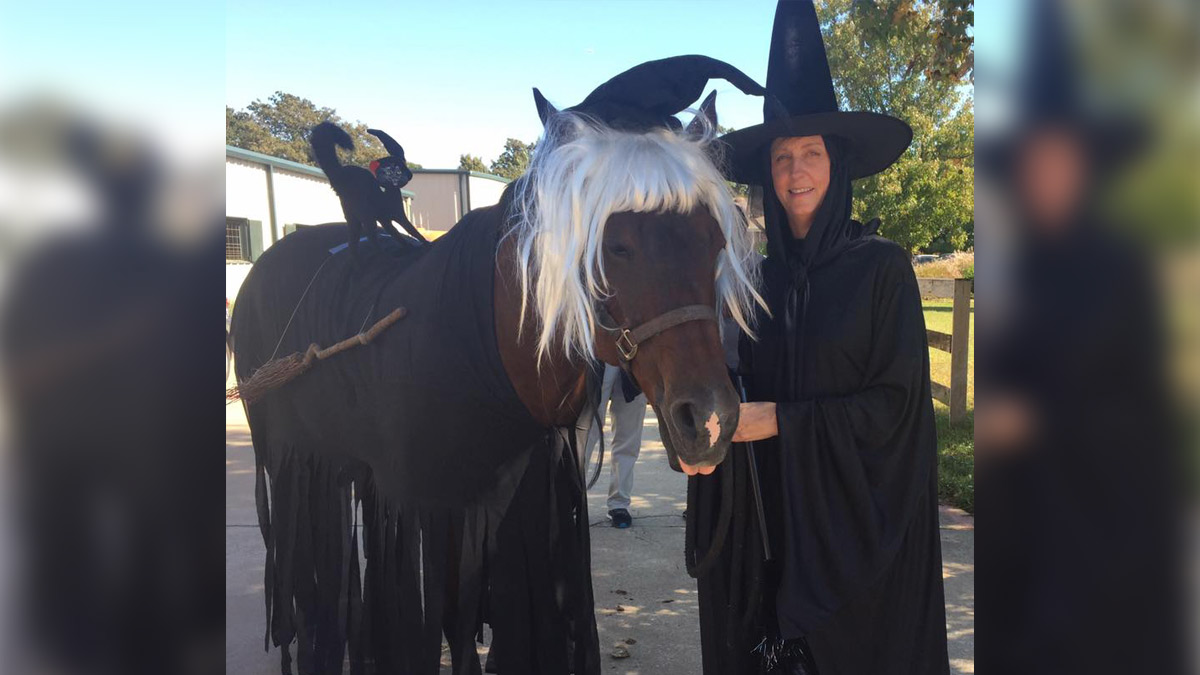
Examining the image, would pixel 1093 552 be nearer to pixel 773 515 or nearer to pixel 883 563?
pixel 883 563

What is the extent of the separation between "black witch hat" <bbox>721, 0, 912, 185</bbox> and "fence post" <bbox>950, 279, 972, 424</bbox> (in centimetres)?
488

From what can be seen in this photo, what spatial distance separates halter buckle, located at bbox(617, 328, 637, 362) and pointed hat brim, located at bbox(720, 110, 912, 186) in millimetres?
653

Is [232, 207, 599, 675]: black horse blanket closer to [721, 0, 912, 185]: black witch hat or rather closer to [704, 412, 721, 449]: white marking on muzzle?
[704, 412, 721, 449]: white marking on muzzle

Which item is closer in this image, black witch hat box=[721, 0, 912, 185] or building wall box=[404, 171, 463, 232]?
black witch hat box=[721, 0, 912, 185]

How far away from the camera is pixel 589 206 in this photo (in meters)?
1.52

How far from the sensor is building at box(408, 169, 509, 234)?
532 inches

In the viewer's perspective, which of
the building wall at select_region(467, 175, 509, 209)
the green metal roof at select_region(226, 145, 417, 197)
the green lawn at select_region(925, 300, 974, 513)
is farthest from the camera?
the building wall at select_region(467, 175, 509, 209)

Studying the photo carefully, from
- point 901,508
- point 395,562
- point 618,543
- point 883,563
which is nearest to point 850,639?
point 883,563

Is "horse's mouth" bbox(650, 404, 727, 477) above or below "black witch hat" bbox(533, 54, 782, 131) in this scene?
below

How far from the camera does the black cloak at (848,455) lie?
164 centimetres

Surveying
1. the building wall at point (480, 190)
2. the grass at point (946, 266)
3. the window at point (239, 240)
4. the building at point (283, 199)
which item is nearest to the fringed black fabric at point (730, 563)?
the building at point (283, 199)

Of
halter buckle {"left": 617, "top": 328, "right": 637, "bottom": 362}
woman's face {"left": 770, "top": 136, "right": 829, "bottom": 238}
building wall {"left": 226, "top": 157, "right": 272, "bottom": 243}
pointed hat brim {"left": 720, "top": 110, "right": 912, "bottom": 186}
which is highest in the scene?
building wall {"left": 226, "top": 157, "right": 272, "bottom": 243}

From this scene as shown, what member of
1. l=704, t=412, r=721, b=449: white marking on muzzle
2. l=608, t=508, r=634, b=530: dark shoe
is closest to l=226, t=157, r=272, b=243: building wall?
l=608, t=508, r=634, b=530: dark shoe

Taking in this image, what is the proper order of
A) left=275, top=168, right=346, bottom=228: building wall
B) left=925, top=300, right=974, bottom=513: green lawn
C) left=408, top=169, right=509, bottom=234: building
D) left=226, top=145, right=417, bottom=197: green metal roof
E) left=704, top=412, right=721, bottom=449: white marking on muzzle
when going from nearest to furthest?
left=704, top=412, right=721, bottom=449: white marking on muzzle, left=925, top=300, right=974, bottom=513: green lawn, left=226, top=145, right=417, bottom=197: green metal roof, left=275, top=168, right=346, bottom=228: building wall, left=408, top=169, right=509, bottom=234: building
